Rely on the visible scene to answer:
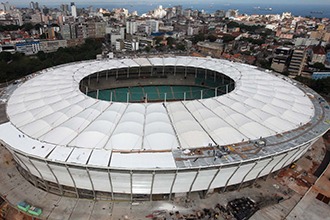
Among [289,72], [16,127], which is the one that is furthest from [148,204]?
[289,72]

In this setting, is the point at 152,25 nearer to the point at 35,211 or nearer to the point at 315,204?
the point at 315,204

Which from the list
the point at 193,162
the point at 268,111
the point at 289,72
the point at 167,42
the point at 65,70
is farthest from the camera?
the point at 167,42

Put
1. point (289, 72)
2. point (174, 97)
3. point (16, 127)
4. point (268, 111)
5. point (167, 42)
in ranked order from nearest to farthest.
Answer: point (16, 127) < point (268, 111) < point (174, 97) < point (289, 72) < point (167, 42)

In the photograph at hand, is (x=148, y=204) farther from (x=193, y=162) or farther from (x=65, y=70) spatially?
(x=65, y=70)

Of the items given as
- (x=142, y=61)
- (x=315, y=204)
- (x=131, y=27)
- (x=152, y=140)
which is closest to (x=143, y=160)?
(x=152, y=140)

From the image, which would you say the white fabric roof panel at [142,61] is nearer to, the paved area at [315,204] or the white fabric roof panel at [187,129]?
the white fabric roof panel at [187,129]

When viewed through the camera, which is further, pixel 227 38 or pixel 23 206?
pixel 227 38
